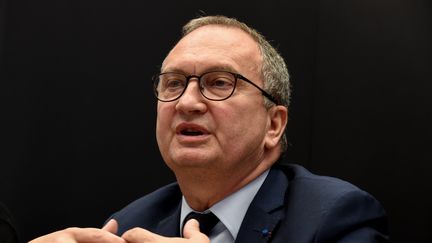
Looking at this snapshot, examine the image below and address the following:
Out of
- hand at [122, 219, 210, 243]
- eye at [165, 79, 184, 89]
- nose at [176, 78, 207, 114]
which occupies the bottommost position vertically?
hand at [122, 219, 210, 243]

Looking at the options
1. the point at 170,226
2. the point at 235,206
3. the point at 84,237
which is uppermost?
the point at 84,237

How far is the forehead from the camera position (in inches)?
70.4

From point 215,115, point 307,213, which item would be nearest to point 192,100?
point 215,115

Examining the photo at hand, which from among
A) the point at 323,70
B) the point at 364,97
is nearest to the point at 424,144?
the point at 364,97

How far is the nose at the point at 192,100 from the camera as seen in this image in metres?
1.71

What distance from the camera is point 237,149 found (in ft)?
5.79

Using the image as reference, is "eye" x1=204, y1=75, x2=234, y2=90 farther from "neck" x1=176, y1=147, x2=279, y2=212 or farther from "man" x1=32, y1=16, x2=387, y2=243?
"neck" x1=176, y1=147, x2=279, y2=212

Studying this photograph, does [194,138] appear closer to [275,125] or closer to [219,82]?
[219,82]

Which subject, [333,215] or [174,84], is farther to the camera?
[174,84]

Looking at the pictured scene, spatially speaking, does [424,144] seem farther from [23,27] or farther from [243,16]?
[23,27]

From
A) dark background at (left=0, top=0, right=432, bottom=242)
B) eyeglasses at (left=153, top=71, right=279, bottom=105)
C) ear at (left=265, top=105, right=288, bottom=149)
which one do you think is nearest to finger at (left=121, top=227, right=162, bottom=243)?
eyeglasses at (left=153, top=71, right=279, bottom=105)

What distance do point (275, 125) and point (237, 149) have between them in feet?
0.80

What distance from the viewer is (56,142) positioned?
2.47 m

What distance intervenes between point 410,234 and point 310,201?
32.5 inches
